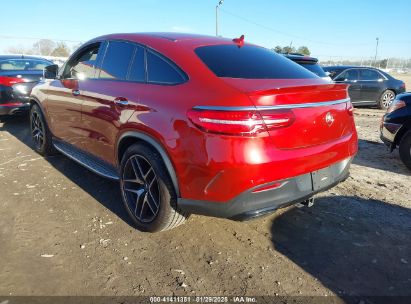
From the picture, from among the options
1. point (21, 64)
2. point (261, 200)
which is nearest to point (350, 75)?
point (21, 64)

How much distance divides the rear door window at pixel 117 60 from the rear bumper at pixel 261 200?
4.95 ft

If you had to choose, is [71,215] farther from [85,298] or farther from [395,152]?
[395,152]

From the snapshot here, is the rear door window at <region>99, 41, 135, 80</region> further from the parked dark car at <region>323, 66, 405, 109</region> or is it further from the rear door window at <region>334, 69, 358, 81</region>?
the rear door window at <region>334, 69, 358, 81</region>

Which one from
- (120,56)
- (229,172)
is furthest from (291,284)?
(120,56)

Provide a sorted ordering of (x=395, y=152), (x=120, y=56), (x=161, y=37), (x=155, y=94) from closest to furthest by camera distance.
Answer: (x=155, y=94)
(x=161, y=37)
(x=120, y=56)
(x=395, y=152)

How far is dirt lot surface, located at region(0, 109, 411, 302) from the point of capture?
8.49ft

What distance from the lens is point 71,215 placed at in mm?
3682

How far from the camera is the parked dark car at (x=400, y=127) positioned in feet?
16.9

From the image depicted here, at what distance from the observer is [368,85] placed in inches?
473

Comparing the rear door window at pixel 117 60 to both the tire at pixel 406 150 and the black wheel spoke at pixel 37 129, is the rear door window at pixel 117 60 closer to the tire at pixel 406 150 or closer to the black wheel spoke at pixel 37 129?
the black wheel spoke at pixel 37 129

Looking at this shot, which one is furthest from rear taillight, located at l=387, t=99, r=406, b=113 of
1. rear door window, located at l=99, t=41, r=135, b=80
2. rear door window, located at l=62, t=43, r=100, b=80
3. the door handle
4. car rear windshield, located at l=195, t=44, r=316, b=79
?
rear door window, located at l=62, t=43, r=100, b=80

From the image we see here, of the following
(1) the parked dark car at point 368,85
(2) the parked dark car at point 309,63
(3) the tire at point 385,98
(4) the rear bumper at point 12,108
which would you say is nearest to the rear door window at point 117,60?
(4) the rear bumper at point 12,108

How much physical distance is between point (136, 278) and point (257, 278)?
886 mm

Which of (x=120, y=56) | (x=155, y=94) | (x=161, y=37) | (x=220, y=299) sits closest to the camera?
(x=220, y=299)
